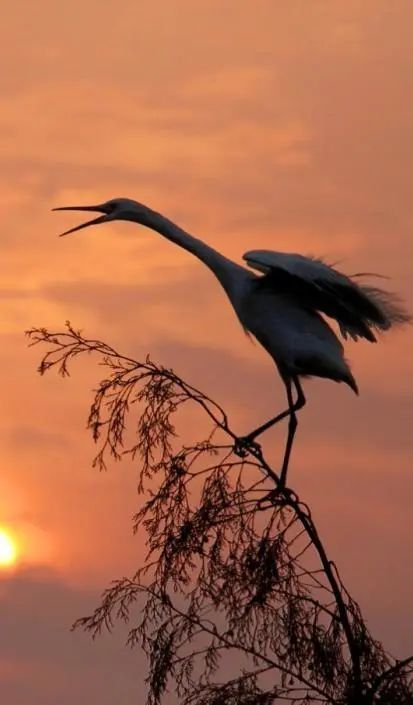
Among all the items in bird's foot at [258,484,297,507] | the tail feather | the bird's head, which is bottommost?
bird's foot at [258,484,297,507]

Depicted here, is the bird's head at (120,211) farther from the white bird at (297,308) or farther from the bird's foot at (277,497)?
the bird's foot at (277,497)

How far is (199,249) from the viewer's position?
435 inches

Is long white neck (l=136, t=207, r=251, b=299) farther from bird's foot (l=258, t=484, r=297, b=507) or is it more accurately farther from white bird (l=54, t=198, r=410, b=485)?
bird's foot (l=258, t=484, r=297, b=507)

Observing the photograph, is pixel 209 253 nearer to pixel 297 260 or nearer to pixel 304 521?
pixel 297 260

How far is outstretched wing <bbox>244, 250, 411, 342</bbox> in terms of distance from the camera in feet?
32.6

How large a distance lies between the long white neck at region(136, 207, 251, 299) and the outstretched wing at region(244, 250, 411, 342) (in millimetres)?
337

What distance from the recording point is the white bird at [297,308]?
1000 centimetres

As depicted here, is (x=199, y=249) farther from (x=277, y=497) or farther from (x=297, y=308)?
(x=277, y=497)

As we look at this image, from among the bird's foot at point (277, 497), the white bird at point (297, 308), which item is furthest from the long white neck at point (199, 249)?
→ the bird's foot at point (277, 497)

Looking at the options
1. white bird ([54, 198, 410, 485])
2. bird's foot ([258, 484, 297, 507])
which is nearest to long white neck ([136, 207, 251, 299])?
white bird ([54, 198, 410, 485])

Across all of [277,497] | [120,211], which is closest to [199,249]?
[120,211]

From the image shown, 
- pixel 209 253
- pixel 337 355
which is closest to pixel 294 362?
pixel 337 355

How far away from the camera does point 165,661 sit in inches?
298

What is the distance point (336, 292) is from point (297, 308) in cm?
61
